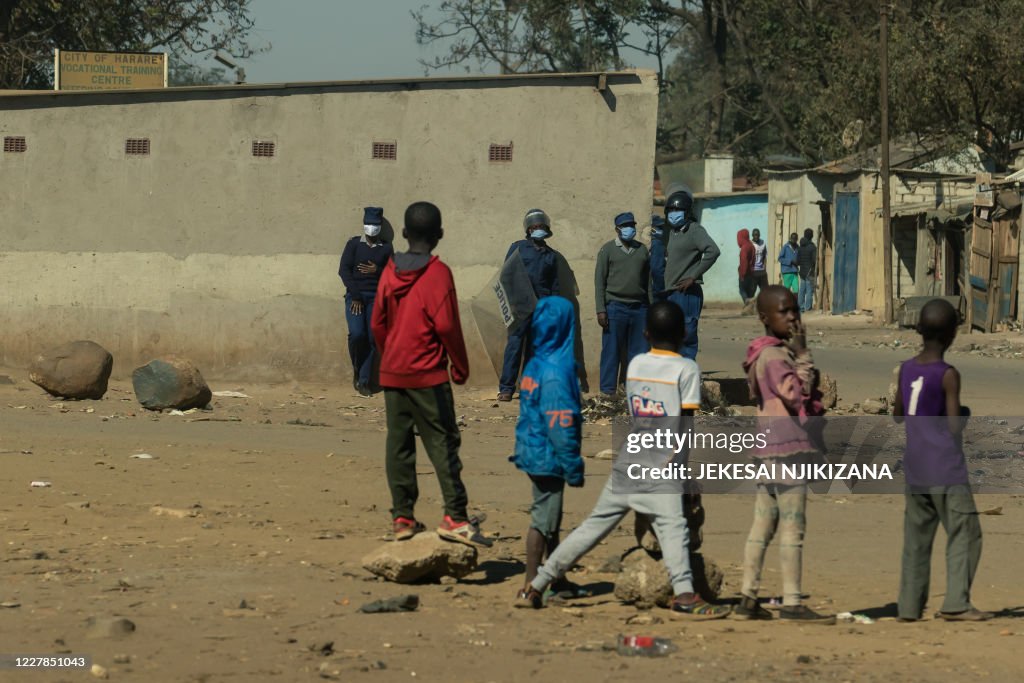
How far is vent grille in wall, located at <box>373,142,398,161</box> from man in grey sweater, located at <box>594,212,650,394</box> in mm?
2452

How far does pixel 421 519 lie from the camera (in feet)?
27.6

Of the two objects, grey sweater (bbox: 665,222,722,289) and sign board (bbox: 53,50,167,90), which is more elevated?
sign board (bbox: 53,50,167,90)

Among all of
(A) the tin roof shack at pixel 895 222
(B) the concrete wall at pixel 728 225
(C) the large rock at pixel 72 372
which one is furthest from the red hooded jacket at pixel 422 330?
(B) the concrete wall at pixel 728 225

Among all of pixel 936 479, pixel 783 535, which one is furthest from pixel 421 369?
pixel 936 479

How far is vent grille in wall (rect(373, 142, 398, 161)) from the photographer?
14.9 m

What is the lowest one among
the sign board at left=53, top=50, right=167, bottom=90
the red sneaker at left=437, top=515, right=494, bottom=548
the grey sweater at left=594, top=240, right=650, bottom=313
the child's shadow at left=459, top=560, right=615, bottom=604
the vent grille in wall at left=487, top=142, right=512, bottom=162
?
the child's shadow at left=459, top=560, right=615, bottom=604

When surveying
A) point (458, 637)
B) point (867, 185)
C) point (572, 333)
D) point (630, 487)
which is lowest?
point (458, 637)

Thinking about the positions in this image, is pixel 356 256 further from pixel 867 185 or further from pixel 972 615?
pixel 867 185

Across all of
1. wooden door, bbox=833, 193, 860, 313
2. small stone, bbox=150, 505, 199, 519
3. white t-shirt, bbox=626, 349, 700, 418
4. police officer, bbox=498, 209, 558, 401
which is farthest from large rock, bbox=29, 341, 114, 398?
wooden door, bbox=833, 193, 860, 313

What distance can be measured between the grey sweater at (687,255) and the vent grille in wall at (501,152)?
2.26 m

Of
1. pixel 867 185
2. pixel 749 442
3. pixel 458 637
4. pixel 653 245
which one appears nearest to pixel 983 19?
pixel 867 185

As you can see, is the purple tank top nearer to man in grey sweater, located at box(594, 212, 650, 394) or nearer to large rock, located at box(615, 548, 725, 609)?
large rock, located at box(615, 548, 725, 609)

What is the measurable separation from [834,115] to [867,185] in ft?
11.1

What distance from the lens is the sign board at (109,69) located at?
1983 cm
